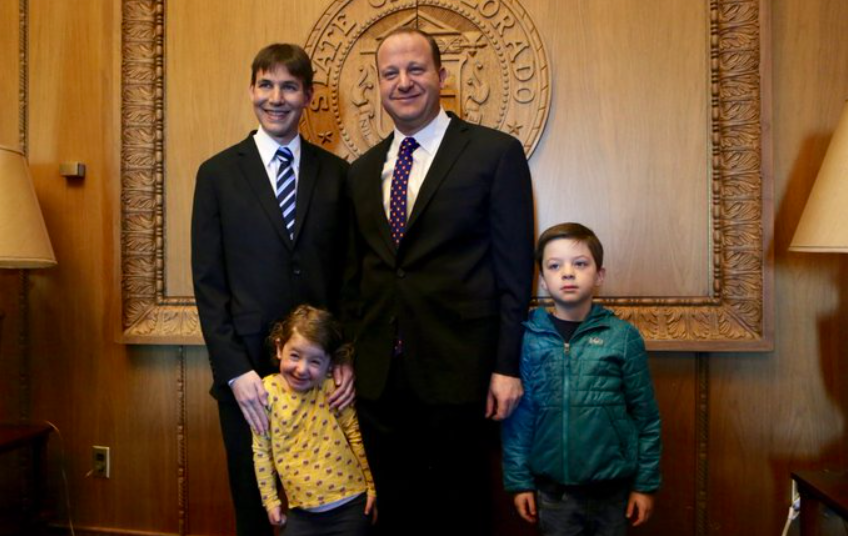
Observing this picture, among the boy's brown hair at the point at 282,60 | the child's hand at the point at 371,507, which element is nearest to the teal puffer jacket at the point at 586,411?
the child's hand at the point at 371,507

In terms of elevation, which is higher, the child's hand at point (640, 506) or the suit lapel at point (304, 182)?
the suit lapel at point (304, 182)

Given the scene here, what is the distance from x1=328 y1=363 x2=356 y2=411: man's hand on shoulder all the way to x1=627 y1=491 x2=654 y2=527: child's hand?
0.71 metres

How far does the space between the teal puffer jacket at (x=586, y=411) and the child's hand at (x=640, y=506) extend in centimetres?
2

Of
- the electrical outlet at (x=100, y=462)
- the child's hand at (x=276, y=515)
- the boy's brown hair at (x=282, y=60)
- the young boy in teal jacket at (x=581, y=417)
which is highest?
the boy's brown hair at (x=282, y=60)

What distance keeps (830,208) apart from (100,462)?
97.8 inches

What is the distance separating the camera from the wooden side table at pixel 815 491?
4.98 feet

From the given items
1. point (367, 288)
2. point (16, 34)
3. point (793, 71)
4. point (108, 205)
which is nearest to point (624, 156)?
point (793, 71)

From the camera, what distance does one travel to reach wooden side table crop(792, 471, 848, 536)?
152cm

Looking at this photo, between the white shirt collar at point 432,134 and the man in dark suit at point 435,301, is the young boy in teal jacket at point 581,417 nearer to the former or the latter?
the man in dark suit at point 435,301

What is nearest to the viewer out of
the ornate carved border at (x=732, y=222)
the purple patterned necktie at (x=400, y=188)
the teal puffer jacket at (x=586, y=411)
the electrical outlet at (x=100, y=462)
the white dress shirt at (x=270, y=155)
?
the teal puffer jacket at (x=586, y=411)

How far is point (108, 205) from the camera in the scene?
217cm

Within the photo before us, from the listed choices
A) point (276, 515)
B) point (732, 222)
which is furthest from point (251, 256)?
point (732, 222)

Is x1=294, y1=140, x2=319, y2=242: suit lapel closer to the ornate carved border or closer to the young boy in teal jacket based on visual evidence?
the young boy in teal jacket

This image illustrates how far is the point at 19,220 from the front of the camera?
192cm
